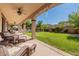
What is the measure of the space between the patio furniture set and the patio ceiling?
0.24 meters

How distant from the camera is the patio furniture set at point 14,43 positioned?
13.6ft

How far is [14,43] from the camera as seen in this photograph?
4316 mm

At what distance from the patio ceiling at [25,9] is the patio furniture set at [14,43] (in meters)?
0.24

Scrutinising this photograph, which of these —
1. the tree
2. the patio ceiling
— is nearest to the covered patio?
the patio ceiling

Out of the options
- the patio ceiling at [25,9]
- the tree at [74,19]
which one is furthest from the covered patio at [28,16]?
the tree at [74,19]

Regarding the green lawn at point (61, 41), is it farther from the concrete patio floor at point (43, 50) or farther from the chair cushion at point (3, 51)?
the chair cushion at point (3, 51)

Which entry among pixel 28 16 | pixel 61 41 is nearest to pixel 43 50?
pixel 61 41

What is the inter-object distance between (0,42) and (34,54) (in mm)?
584

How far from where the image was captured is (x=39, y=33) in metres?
4.25

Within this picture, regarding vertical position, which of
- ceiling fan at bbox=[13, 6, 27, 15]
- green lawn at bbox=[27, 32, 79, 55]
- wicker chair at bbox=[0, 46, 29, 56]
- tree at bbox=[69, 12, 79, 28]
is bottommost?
wicker chair at bbox=[0, 46, 29, 56]

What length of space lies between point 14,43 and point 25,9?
590 mm

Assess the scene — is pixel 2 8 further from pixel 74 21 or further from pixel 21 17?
pixel 74 21

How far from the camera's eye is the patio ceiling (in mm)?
4152

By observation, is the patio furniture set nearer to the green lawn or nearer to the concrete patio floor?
the concrete patio floor
